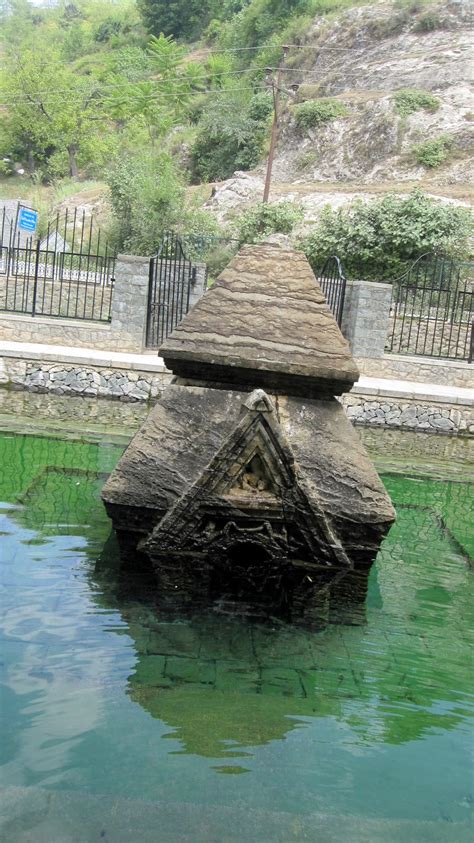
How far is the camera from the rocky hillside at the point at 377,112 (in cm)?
3616

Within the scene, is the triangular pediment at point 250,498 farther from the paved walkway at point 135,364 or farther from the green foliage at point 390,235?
the green foliage at point 390,235

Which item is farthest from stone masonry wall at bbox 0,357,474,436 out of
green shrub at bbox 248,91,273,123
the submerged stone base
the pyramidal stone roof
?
green shrub at bbox 248,91,273,123

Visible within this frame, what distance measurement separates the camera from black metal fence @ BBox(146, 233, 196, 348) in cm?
1742

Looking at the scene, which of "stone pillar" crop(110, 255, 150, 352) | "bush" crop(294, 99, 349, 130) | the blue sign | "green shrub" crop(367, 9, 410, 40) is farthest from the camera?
"green shrub" crop(367, 9, 410, 40)

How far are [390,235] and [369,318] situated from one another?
884 cm

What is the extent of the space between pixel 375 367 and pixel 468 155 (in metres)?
23.3

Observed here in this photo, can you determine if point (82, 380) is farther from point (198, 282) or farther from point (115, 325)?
point (198, 282)

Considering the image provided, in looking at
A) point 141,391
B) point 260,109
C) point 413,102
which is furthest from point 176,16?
point 141,391

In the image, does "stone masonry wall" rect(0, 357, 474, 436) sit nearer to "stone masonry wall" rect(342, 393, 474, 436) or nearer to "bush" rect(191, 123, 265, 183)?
"stone masonry wall" rect(342, 393, 474, 436)

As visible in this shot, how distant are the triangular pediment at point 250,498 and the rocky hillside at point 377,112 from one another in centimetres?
2872

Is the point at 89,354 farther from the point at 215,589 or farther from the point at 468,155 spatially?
the point at 468,155

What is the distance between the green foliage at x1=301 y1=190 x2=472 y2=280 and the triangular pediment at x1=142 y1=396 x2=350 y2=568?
70.6 feet

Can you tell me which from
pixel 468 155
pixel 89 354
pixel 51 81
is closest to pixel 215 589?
pixel 89 354

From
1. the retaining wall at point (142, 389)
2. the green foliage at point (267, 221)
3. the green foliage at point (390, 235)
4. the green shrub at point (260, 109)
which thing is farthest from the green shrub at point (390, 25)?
the retaining wall at point (142, 389)
